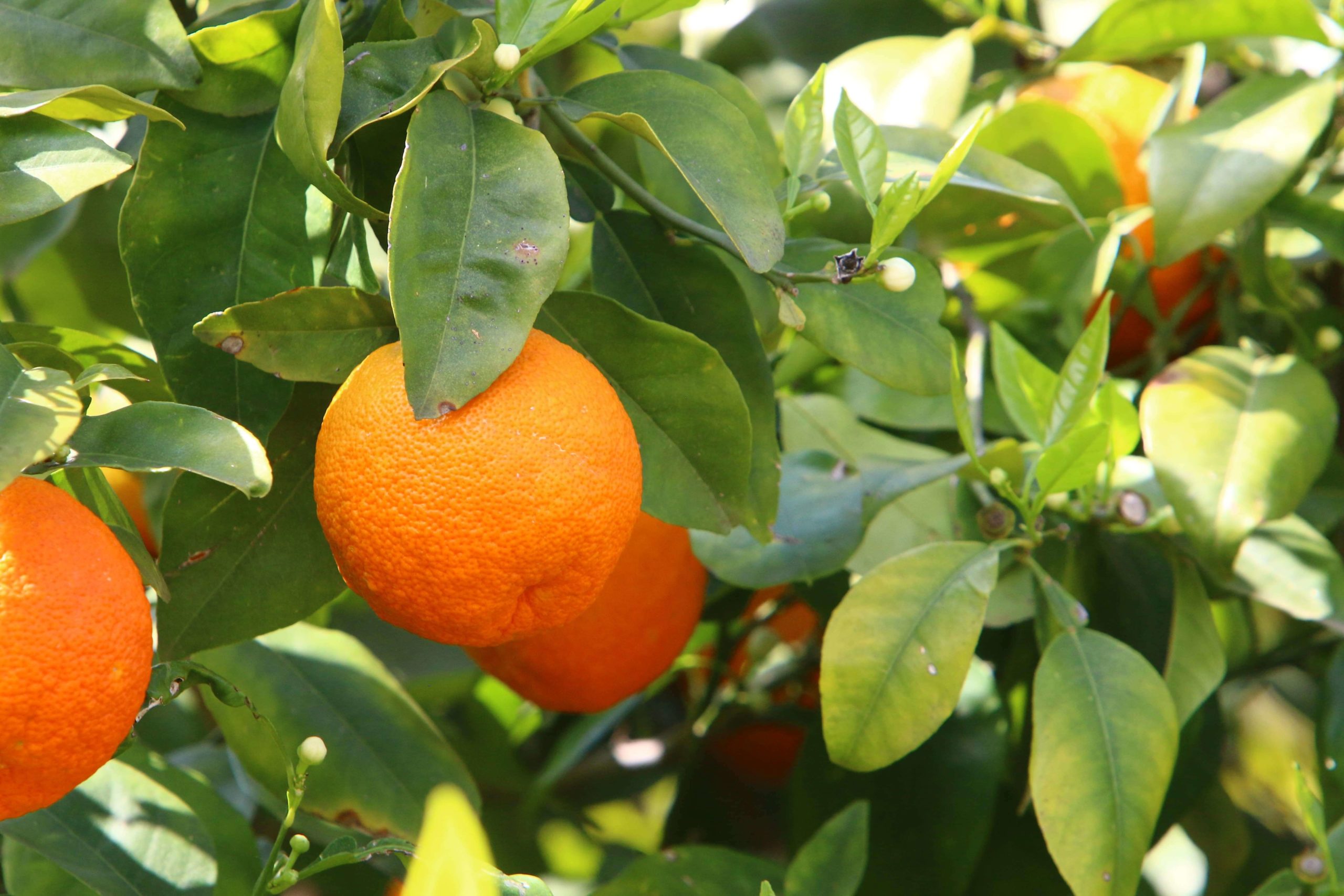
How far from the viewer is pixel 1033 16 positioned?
4.44 feet

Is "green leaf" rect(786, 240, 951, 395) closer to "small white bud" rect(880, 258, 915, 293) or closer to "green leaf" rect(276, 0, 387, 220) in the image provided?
"small white bud" rect(880, 258, 915, 293)

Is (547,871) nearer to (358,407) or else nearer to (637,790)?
(637,790)

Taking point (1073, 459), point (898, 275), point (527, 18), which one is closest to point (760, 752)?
point (1073, 459)

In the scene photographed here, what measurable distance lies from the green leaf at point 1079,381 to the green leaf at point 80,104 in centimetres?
52

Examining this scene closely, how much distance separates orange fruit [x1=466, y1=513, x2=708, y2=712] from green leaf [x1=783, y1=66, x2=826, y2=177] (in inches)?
9.5

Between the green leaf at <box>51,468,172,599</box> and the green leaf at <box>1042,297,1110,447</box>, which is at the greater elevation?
the green leaf at <box>51,468,172,599</box>

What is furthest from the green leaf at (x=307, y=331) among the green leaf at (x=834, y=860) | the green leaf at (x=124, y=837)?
the green leaf at (x=834, y=860)

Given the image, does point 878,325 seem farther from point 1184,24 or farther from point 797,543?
point 1184,24

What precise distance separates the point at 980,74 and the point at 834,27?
176mm

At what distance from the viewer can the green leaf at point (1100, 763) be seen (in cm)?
65

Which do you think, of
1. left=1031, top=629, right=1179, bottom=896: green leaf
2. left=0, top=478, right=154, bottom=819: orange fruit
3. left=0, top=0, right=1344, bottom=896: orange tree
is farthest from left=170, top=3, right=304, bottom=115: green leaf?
left=1031, top=629, right=1179, bottom=896: green leaf

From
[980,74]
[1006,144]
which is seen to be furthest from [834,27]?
[1006,144]

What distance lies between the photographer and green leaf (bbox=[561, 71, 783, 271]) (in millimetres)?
563

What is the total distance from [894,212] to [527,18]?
0.70 ft
